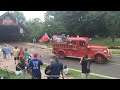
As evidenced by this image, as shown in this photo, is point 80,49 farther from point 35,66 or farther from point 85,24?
point 35,66

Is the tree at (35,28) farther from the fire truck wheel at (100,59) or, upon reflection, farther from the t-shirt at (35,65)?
the t-shirt at (35,65)

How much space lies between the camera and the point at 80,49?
690 inches

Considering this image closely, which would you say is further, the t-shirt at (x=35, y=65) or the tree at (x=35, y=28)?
the tree at (x=35, y=28)

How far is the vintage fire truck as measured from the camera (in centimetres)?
1700

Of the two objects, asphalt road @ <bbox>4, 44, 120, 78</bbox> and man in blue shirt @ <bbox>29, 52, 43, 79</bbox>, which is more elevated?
man in blue shirt @ <bbox>29, 52, 43, 79</bbox>

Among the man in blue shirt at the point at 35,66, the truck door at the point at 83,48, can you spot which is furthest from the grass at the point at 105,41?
the man in blue shirt at the point at 35,66

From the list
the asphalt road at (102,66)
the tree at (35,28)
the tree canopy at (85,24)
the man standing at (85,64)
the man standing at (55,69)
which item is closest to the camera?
the man standing at (55,69)

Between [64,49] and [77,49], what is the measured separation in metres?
1.27

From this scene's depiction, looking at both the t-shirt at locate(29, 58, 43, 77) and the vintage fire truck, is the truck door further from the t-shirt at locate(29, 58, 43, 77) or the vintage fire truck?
the t-shirt at locate(29, 58, 43, 77)

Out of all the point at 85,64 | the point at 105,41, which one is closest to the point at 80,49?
the point at 105,41

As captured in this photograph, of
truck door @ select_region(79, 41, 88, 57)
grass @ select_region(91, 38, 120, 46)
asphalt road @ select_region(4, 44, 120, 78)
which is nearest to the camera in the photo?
asphalt road @ select_region(4, 44, 120, 78)

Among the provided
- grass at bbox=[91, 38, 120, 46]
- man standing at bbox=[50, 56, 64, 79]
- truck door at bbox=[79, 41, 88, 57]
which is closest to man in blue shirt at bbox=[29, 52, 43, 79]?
man standing at bbox=[50, 56, 64, 79]

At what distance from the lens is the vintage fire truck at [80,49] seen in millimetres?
17000
